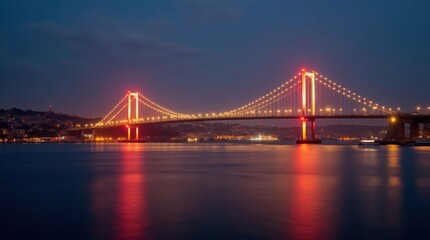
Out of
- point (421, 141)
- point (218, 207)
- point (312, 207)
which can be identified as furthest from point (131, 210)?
point (421, 141)

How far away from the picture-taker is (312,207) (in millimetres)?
11555

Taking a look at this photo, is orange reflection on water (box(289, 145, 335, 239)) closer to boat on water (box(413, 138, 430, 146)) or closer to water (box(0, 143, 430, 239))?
water (box(0, 143, 430, 239))

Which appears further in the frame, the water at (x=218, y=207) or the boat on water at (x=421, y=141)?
the boat on water at (x=421, y=141)

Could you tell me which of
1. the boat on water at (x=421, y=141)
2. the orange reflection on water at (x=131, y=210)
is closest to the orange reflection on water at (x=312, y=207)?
the orange reflection on water at (x=131, y=210)

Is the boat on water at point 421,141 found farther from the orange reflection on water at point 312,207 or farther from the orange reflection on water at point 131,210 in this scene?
the orange reflection on water at point 131,210

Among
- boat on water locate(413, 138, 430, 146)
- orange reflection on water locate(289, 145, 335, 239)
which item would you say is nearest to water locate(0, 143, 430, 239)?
orange reflection on water locate(289, 145, 335, 239)

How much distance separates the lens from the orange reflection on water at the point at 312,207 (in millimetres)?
8906

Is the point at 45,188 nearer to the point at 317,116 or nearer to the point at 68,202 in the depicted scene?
the point at 68,202

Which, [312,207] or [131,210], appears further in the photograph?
[312,207]

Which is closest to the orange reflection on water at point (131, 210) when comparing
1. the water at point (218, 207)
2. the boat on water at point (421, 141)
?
the water at point (218, 207)

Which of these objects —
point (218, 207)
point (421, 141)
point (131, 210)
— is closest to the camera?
point (131, 210)

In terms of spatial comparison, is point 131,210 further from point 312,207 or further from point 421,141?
point 421,141

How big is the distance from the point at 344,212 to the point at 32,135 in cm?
9602

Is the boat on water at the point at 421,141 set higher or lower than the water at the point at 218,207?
higher
